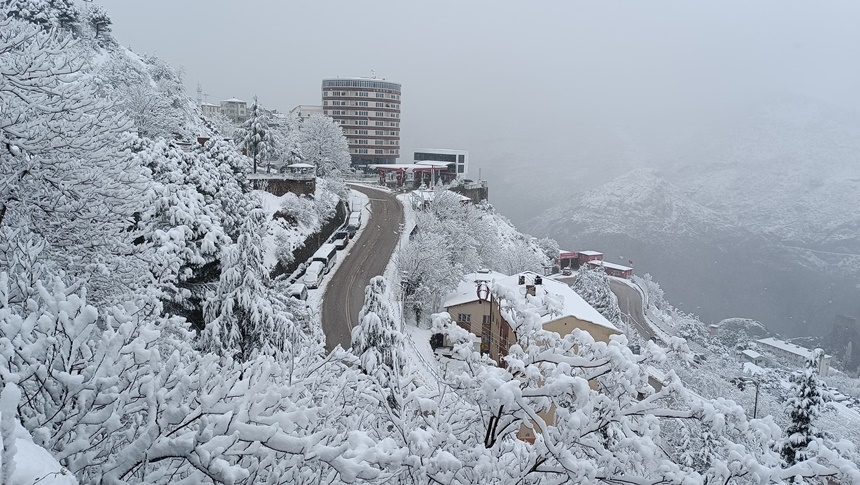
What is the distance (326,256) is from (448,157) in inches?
2230

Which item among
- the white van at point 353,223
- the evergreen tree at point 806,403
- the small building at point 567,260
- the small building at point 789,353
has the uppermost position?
the white van at point 353,223

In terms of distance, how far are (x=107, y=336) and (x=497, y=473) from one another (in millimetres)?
2839

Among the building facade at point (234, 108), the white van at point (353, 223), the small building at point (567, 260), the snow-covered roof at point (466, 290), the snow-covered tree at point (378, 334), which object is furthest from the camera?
the building facade at point (234, 108)

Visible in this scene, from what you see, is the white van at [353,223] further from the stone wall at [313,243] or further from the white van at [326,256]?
the white van at [326,256]

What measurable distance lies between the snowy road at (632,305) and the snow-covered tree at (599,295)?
15.0 feet

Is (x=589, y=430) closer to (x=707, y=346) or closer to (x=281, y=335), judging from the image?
(x=281, y=335)

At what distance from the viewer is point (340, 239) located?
33.9 metres

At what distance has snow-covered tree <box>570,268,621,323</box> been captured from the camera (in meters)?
45.4

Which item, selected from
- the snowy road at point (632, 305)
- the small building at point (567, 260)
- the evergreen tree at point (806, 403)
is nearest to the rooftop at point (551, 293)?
the evergreen tree at point (806, 403)

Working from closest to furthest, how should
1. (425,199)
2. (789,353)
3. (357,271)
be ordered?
(357,271), (425,199), (789,353)

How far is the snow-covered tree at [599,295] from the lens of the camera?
45.4 metres

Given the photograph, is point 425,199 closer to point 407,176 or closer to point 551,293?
point 407,176

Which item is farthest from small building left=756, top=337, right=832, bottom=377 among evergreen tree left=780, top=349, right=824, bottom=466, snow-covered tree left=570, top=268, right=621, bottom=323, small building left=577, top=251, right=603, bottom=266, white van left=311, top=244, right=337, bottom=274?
white van left=311, top=244, right=337, bottom=274

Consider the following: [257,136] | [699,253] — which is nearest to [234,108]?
[257,136]
